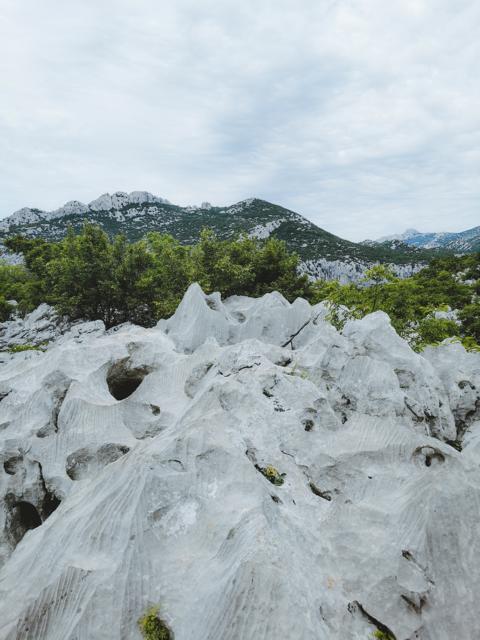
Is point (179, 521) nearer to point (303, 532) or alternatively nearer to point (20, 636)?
point (303, 532)

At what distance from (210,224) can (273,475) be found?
353ft

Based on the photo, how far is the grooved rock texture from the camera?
3621mm

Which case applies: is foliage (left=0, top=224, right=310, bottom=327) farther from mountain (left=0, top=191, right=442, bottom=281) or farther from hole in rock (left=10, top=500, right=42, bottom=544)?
mountain (left=0, top=191, right=442, bottom=281)

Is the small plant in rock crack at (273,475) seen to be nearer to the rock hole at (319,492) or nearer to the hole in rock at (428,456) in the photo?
the rock hole at (319,492)

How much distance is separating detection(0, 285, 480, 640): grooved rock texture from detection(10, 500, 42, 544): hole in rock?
0.09 feet

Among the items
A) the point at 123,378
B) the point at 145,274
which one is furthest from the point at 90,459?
the point at 145,274

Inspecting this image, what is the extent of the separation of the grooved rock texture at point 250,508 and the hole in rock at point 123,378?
1.75 m

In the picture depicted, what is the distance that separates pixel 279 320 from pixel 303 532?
11978mm

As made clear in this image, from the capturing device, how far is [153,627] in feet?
11.6

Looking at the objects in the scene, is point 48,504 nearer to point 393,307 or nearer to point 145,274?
point 393,307

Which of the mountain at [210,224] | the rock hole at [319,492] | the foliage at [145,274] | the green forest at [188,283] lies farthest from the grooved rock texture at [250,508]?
the mountain at [210,224]

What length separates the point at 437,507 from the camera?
4.26 meters

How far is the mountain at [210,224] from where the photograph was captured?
3568 inches

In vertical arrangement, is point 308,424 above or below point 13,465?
above
